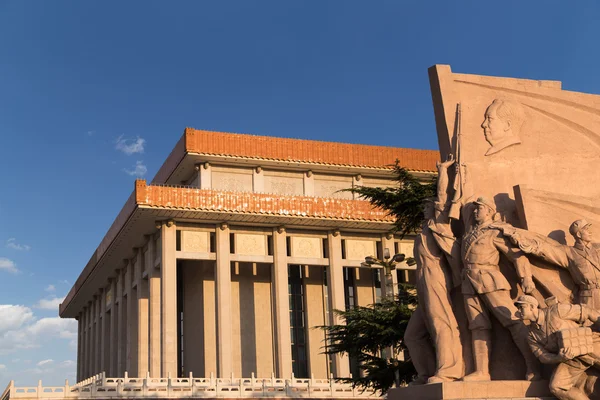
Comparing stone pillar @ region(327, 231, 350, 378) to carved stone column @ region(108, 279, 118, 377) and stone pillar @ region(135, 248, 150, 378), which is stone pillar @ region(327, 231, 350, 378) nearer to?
stone pillar @ region(135, 248, 150, 378)

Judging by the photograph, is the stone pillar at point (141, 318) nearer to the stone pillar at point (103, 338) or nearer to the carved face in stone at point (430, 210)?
the stone pillar at point (103, 338)

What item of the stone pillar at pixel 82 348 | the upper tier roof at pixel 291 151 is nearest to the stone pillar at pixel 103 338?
the stone pillar at pixel 82 348

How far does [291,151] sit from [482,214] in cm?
2846

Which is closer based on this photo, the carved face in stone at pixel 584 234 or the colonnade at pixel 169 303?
the carved face in stone at pixel 584 234

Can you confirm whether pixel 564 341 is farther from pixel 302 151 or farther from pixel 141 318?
pixel 141 318

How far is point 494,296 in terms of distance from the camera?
7582 mm

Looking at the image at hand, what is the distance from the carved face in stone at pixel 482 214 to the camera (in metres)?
7.85

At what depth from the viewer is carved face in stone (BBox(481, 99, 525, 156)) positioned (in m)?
8.69

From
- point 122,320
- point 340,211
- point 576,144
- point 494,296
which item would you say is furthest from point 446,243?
point 122,320

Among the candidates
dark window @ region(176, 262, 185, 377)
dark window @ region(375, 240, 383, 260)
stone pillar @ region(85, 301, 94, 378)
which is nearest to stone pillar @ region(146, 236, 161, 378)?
dark window @ region(176, 262, 185, 377)

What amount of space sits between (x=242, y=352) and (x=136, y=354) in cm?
522

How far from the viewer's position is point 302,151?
36.2m

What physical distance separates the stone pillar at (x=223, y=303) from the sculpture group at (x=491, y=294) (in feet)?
78.6

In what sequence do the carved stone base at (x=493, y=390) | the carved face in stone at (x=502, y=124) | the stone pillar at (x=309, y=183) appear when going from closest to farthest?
the carved stone base at (x=493, y=390), the carved face in stone at (x=502, y=124), the stone pillar at (x=309, y=183)
